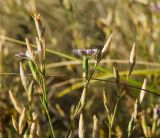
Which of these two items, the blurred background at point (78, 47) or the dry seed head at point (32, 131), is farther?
the blurred background at point (78, 47)

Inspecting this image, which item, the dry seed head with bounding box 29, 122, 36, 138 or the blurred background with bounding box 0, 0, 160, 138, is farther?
the blurred background with bounding box 0, 0, 160, 138

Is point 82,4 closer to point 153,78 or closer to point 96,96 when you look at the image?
point 96,96

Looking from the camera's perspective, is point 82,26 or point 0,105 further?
point 82,26

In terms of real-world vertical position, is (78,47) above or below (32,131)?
above

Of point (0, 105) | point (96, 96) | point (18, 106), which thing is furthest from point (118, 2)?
point (18, 106)

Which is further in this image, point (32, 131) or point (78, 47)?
point (78, 47)

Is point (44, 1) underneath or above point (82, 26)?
above

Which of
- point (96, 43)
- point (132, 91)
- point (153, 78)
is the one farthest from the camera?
point (96, 43)

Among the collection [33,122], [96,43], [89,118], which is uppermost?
[96,43]
